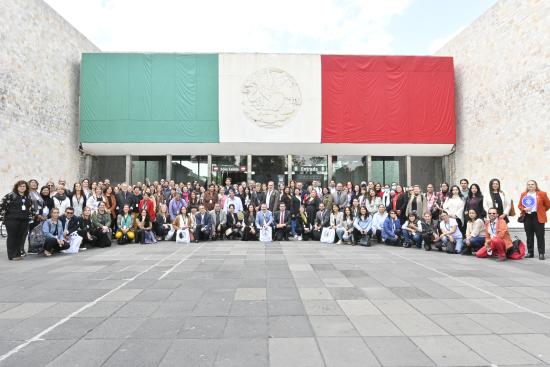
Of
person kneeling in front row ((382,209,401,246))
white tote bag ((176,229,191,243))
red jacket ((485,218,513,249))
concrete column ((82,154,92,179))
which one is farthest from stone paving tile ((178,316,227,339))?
concrete column ((82,154,92,179))

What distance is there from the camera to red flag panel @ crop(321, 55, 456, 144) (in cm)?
1952

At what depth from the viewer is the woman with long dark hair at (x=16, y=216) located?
7559 millimetres

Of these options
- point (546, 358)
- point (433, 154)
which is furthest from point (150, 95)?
point (546, 358)

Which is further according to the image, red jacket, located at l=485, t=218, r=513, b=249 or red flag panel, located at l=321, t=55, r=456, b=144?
red flag panel, located at l=321, t=55, r=456, b=144

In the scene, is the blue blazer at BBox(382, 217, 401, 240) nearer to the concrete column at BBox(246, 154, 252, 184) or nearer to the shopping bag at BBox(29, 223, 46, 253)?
the shopping bag at BBox(29, 223, 46, 253)

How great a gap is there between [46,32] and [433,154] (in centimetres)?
2088

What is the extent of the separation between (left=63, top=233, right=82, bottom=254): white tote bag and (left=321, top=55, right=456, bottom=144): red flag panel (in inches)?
539

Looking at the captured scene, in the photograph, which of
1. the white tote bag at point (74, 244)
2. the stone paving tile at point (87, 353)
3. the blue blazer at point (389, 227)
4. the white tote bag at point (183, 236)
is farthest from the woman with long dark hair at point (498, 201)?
the white tote bag at point (74, 244)

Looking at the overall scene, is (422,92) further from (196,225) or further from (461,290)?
(461,290)

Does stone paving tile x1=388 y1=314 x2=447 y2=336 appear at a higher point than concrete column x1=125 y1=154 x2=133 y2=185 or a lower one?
lower

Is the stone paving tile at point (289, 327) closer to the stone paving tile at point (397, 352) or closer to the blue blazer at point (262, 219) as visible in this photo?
the stone paving tile at point (397, 352)

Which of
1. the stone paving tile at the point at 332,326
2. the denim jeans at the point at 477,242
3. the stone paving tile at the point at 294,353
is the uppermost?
the denim jeans at the point at 477,242

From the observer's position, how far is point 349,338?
10.7 ft

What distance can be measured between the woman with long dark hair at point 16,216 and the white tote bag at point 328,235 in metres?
7.50
